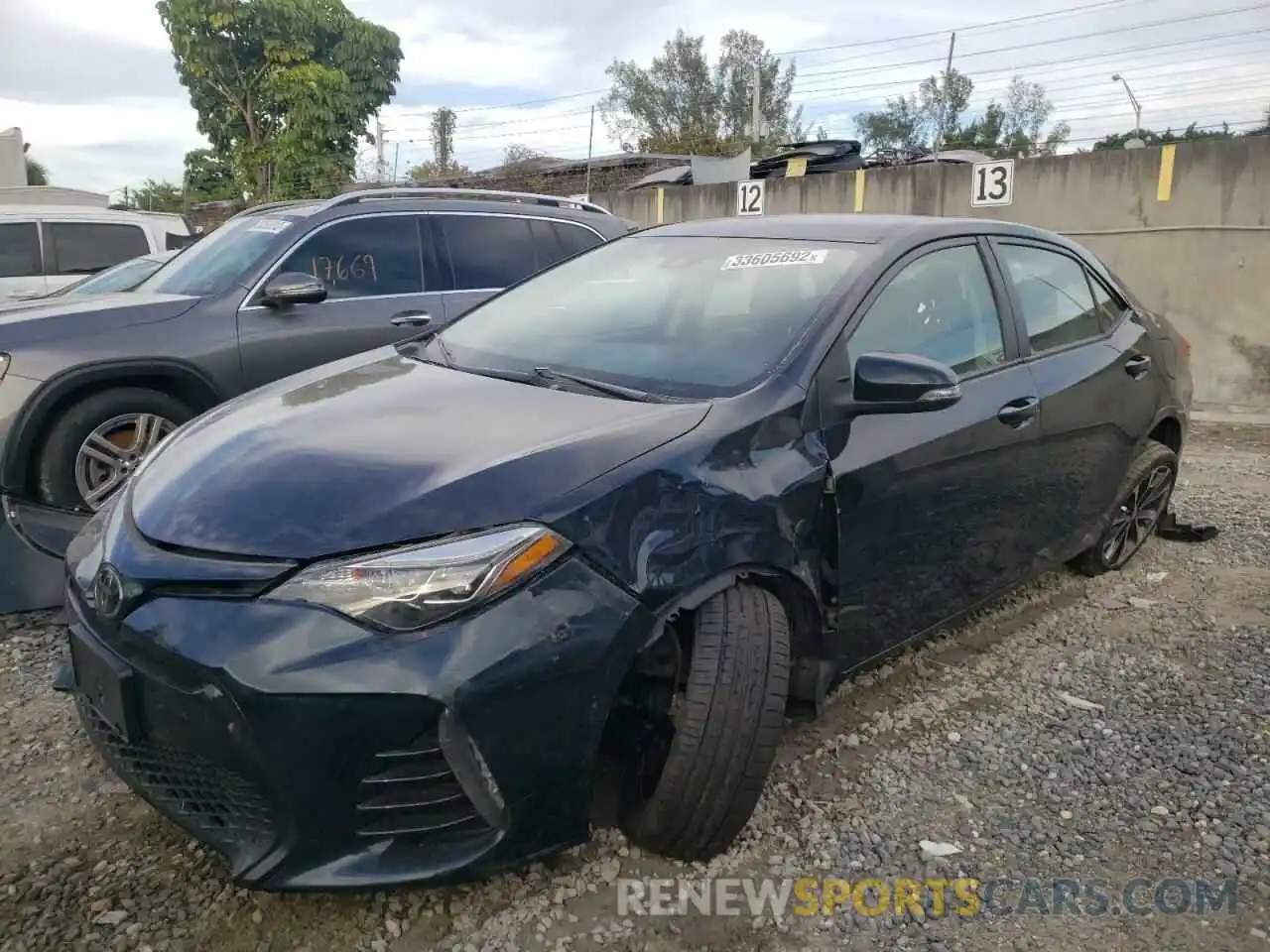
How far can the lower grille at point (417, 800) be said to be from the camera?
6.48 ft

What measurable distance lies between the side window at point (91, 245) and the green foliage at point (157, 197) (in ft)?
61.8

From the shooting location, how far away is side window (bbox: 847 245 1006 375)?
301 cm

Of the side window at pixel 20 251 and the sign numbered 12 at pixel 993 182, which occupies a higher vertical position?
the sign numbered 12 at pixel 993 182

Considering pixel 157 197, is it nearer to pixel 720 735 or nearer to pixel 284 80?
pixel 284 80

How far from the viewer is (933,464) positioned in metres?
3.00

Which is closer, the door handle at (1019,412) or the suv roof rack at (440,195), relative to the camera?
the door handle at (1019,412)

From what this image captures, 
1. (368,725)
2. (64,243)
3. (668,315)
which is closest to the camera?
(368,725)

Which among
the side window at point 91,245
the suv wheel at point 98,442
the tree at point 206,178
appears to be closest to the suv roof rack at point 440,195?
the suv wheel at point 98,442

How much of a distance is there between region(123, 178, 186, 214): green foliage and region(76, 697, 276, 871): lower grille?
27.9m

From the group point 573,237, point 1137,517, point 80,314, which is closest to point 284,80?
point 573,237

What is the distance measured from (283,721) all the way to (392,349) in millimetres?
1815

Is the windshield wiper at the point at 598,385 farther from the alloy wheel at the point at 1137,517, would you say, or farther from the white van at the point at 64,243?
the white van at the point at 64,243

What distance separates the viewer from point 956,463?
310cm

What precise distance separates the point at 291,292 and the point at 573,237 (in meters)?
1.86
